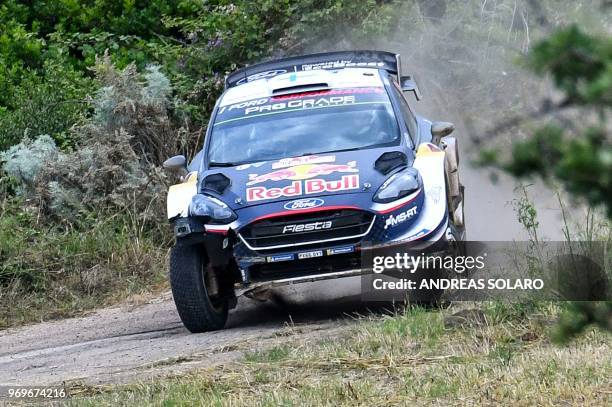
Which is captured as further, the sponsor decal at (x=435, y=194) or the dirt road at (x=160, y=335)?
the sponsor decal at (x=435, y=194)

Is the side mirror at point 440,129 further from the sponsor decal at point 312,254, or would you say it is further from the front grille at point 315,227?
the sponsor decal at point 312,254

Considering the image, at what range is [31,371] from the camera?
27.4ft

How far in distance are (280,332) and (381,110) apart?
7.28ft

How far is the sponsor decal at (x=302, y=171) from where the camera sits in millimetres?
8469

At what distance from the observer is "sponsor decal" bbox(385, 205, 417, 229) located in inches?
324

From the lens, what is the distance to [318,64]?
35.3 feet

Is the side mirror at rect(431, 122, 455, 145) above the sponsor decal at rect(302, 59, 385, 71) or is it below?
below

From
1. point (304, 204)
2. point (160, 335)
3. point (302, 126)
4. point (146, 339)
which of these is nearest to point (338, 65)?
point (302, 126)

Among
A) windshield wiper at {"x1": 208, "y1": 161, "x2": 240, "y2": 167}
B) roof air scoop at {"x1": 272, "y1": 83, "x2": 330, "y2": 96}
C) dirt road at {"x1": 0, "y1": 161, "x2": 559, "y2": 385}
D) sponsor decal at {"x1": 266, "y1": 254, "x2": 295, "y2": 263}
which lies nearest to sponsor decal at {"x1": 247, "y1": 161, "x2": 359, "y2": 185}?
windshield wiper at {"x1": 208, "y1": 161, "x2": 240, "y2": 167}

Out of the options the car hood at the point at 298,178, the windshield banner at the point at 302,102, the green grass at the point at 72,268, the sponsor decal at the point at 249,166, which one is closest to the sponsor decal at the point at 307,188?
the car hood at the point at 298,178

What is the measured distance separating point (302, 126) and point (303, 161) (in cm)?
73

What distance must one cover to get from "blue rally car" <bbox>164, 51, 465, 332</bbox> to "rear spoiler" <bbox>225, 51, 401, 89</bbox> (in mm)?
721

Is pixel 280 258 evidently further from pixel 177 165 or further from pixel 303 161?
pixel 177 165

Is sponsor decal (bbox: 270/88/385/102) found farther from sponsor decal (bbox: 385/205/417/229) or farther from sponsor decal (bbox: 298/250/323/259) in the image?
sponsor decal (bbox: 298/250/323/259)
